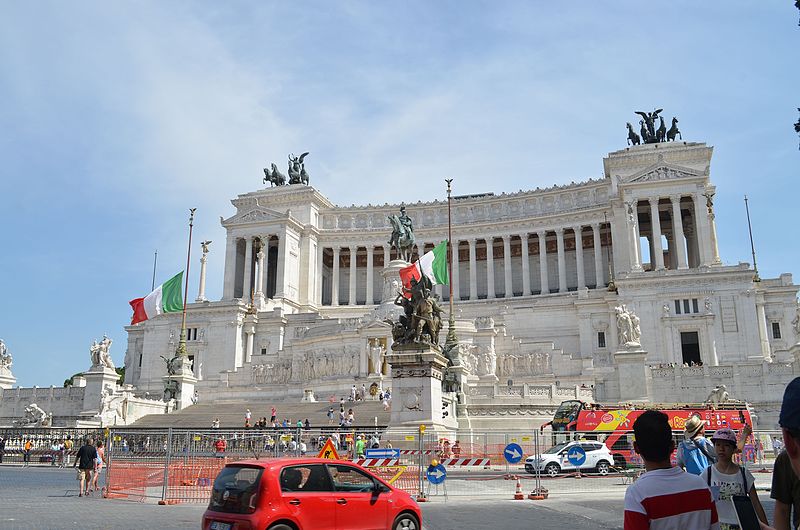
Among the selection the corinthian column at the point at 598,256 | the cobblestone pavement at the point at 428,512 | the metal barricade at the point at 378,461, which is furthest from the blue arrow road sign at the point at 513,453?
the corinthian column at the point at 598,256

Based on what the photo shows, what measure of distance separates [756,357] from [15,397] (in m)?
59.9

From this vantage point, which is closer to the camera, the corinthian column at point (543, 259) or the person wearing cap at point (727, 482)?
the person wearing cap at point (727, 482)

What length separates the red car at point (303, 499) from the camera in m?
9.63

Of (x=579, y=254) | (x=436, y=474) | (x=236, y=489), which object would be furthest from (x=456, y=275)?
(x=236, y=489)

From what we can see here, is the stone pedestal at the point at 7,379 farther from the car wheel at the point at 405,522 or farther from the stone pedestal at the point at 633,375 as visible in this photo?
the car wheel at the point at 405,522

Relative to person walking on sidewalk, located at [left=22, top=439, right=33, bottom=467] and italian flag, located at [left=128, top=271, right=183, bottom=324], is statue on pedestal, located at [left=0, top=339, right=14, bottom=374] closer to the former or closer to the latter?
italian flag, located at [left=128, top=271, right=183, bottom=324]

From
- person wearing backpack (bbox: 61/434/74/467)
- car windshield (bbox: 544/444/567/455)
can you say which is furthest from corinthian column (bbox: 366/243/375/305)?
car windshield (bbox: 544/444/567/455)

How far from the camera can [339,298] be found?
96.2m

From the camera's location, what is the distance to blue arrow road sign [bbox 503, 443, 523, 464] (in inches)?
794

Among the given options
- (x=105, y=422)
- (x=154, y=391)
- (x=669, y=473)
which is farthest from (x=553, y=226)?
(x=669, y=473)

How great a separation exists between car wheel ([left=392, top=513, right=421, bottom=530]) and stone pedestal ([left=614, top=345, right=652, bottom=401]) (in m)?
33.9

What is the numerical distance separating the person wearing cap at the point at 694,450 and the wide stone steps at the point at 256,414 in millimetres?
29322

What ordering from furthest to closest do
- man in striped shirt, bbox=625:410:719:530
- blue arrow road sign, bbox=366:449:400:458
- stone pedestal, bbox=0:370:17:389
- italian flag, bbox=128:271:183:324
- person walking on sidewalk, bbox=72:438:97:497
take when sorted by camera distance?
1. stone pedestal, bbox=0:370:17:389
2. italian flag, bbox=128:271:183:324
3. person walking on sidewalk, bbox=72:438:97:497
4. blue arrow road sign, bbox=366:449:400:458
5. man in striped shirt, bbox=625:410:719:530

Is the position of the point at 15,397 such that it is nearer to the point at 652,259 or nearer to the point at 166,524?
the point at 166,524
